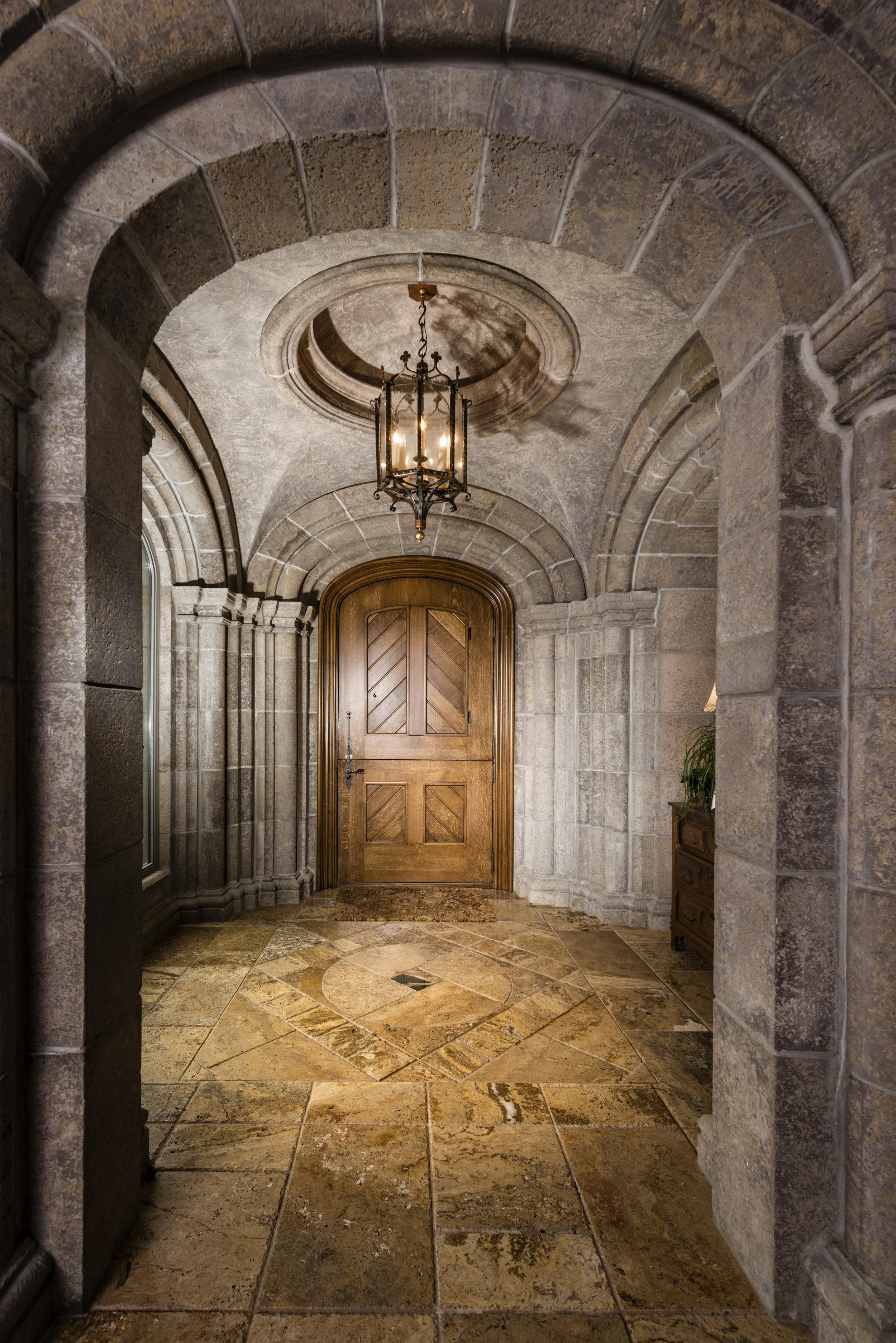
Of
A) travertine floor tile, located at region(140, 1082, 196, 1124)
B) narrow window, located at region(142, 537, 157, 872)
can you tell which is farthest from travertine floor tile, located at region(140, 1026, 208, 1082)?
narrow window, located at region(142, 537, 157, 872)

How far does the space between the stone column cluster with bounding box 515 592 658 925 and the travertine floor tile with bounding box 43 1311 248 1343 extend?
3.01 metres

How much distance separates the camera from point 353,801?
498cm

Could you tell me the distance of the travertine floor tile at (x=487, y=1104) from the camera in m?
2.00

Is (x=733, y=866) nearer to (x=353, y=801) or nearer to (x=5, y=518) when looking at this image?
(x=5, y=518)

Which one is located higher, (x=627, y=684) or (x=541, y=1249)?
(x=627, y=684)

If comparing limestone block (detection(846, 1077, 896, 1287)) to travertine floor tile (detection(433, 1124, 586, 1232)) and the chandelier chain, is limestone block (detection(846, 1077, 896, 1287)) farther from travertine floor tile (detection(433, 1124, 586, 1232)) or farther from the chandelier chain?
the chandelier chain

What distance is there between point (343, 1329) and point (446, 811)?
12.1 ft

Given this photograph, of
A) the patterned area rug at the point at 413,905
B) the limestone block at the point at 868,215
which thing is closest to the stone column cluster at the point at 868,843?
the limestone block at the point at 868,215

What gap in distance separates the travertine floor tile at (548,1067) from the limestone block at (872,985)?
120 cm

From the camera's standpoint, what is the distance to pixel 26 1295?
4.06 ft

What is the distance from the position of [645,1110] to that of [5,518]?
2.40 metres

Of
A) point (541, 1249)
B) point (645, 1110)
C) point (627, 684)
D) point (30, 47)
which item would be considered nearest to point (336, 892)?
point (627, 684)

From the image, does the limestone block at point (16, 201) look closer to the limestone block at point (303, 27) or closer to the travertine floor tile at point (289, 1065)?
the limestone block at point (303, 27)

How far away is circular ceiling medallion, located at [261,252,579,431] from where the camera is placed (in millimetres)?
2637
